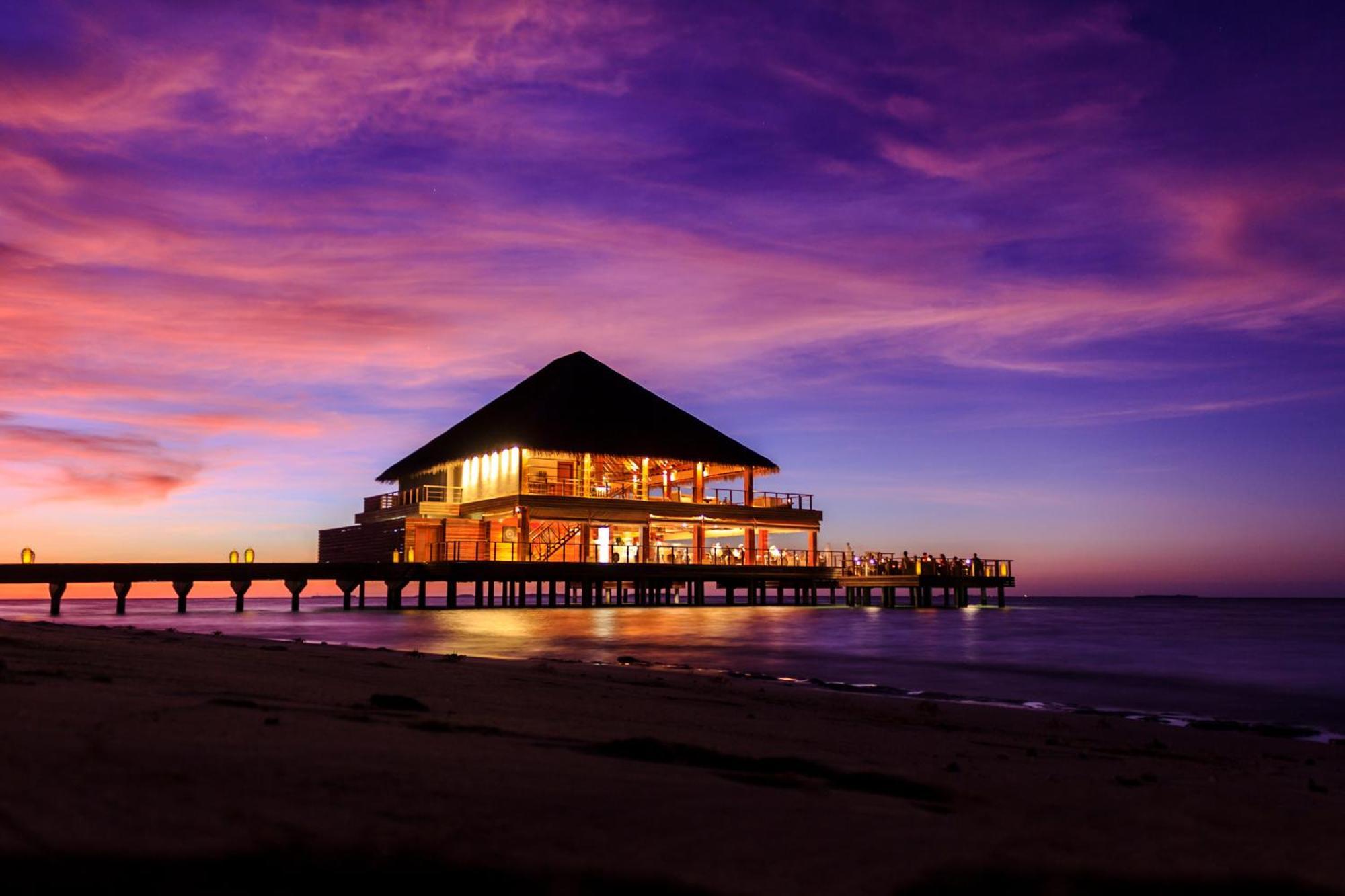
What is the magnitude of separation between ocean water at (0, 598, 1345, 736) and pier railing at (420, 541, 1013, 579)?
2226mm

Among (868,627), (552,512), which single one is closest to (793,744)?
(868,627)

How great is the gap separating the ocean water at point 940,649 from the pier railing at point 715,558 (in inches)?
87.6

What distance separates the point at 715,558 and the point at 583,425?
7.93m

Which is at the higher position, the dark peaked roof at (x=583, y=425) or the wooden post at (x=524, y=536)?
the dark peaked roof at (x=583, y=425)

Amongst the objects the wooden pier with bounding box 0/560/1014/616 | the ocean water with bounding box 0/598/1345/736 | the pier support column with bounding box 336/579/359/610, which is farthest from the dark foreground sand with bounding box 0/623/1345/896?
the pier support column with bounding box 336/579/359/610

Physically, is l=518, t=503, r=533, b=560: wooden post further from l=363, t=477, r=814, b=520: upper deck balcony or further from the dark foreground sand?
the dark foreground sand

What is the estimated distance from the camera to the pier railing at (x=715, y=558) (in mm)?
38469

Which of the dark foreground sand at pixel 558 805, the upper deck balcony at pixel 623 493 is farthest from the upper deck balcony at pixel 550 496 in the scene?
the dark foreground sand at pixel 558 805

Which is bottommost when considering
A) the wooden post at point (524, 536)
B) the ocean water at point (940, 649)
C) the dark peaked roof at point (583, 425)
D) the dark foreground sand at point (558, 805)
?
the ocean water at point (940, 649)

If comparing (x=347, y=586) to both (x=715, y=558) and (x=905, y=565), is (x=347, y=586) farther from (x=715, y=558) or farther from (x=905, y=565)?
(x=905, y=565)

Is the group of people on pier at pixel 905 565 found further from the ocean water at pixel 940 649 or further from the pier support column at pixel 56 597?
the pier support column at pixel 56 597

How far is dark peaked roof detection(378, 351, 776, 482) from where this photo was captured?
40.2 metres

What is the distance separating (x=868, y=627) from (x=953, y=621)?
7.99 metres

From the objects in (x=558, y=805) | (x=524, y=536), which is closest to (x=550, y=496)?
(x=524, y=536)
